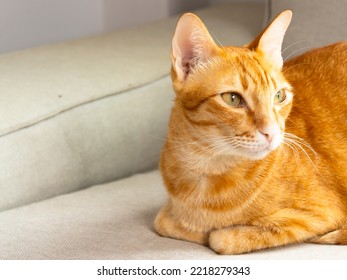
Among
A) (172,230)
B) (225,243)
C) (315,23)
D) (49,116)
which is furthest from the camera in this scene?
(315,23)

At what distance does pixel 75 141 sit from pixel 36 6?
1210 millimetres

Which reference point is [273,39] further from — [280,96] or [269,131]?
[269,131]

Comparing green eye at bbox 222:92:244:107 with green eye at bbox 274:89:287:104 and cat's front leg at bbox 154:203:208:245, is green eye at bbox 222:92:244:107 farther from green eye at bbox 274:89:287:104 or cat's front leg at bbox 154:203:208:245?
cat's front leg at bbox 154:203:208:245

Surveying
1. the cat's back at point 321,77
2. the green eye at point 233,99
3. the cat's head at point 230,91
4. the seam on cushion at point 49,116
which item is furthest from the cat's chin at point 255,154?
the seam on cushion at point 49,116

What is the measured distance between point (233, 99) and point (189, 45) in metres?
0.18

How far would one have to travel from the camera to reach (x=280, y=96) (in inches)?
70.0

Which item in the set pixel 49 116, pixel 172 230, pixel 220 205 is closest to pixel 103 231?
pixel 172 230

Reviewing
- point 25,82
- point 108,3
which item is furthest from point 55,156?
point 108,3

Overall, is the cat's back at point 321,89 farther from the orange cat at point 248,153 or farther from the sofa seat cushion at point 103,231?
the sofa seat cushion at point 103,231

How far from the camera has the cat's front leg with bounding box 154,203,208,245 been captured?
1.87 m

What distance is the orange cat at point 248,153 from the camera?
170 cm

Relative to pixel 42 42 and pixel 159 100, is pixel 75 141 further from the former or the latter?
pixel 42 42

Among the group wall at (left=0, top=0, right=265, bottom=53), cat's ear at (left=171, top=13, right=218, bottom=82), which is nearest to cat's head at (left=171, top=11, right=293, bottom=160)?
cat's ear at (left=171, top=13, right=218, bottom=82)

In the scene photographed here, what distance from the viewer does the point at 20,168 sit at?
2.18 metres
